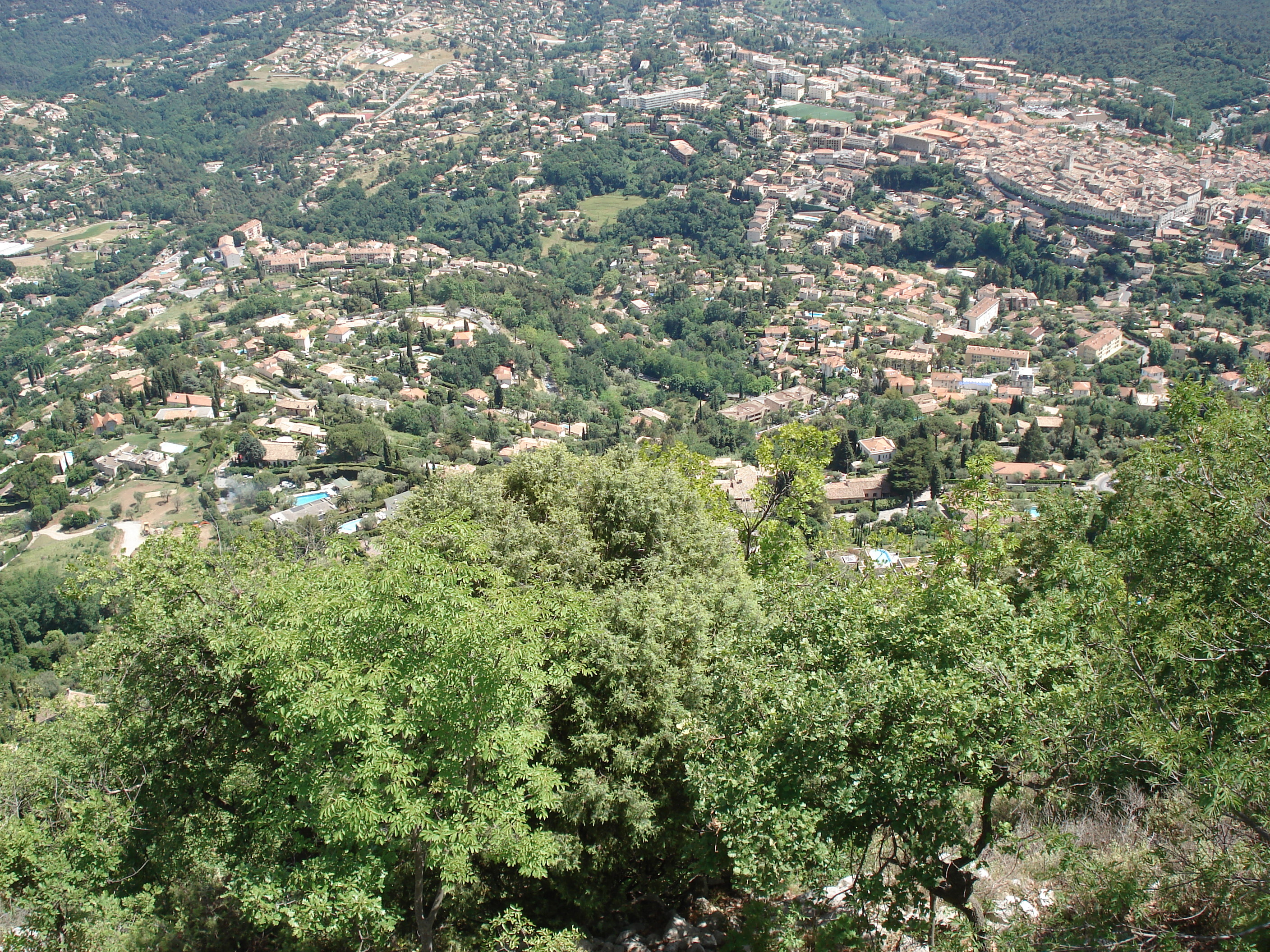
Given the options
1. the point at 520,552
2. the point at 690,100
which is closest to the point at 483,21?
the point at 690,100

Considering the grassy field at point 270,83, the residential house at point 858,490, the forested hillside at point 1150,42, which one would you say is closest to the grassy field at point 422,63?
the grassy field at point 270,83

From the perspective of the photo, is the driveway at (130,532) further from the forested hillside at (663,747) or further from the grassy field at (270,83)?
the grassy field at (270,83)

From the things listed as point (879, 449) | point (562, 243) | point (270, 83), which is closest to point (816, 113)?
point (562, 243)

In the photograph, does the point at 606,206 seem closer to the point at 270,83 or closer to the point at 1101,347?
the point at 1101,347

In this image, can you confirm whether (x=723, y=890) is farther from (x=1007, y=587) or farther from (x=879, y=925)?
(x=1007, y=587)

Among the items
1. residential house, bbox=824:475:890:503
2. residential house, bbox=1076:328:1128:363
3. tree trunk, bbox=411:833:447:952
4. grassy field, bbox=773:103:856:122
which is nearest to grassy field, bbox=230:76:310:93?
grassy field, bbox=773:103:856:122

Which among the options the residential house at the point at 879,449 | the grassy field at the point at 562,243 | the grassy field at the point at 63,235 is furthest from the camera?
the grassy field at the point at 63,235
